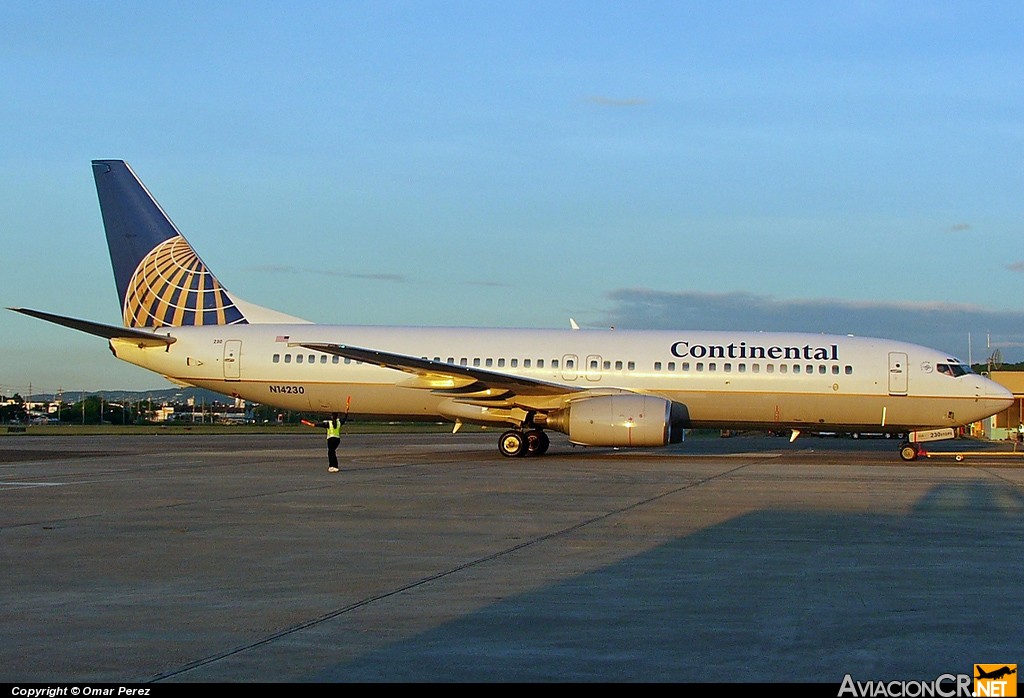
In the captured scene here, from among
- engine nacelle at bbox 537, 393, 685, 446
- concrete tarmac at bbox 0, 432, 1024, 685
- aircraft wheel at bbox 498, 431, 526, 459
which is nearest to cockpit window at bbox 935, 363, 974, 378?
engine nacelle at bbox 537, 393, 685, 446

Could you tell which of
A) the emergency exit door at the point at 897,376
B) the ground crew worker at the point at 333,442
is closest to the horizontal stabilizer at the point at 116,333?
→ the ground crew worker at the point at 333,442

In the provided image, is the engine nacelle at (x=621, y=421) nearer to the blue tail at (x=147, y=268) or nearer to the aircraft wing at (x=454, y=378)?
the aircraft wing at (x=454, y=378)

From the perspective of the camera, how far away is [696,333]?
28.1 meters

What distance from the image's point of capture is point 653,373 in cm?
2688

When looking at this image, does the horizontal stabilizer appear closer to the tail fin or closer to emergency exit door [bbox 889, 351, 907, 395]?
the tail fin

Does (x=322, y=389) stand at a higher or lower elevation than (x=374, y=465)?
higher

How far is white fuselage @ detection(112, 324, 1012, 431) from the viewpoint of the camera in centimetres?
2681

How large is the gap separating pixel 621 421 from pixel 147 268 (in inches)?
553

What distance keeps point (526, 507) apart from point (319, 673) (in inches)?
356

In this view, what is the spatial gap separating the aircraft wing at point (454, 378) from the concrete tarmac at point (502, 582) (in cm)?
664

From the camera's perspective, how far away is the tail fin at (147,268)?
29.6 meters

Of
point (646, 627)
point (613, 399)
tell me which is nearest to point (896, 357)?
point (613, 399)

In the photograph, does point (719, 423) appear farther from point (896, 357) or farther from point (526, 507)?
point (526, 507)

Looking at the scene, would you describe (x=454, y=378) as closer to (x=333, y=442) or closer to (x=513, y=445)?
(x=513, y=445)
